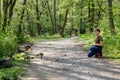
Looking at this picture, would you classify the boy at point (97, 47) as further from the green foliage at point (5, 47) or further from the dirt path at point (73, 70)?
the green foliage at point (5, 47)

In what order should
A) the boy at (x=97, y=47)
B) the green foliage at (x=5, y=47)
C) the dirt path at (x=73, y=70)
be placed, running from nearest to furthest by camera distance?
the dirt path at (x=73, y=70)
the boy at (x=97, y=47)
the green foliage at (x=5, y=47)

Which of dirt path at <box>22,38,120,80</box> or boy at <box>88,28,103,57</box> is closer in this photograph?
dirt path at <box>22,38,120,80</box>

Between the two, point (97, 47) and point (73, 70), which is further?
point (97, 47)

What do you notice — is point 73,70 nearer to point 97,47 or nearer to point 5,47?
point 97,47

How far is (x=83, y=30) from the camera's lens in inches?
2240

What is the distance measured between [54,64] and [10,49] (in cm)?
410

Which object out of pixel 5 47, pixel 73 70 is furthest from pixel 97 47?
pixel 5 47

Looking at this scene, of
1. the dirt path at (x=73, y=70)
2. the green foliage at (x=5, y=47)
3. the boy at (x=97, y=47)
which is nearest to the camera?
the dirt path at (x=73, y=70)

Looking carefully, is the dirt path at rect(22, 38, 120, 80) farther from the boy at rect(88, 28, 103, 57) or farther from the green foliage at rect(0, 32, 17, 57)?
the green foliage at rect(0, 32, 17, 57)

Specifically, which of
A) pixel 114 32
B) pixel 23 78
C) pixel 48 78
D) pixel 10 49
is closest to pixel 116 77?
pixel 48 78

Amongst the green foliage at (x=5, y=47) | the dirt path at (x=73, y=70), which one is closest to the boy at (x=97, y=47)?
the dirt path at (x=73, y=70)

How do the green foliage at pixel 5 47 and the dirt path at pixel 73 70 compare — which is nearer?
the dirt path at pixel 73 70

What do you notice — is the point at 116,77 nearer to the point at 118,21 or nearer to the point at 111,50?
the point at 111,50

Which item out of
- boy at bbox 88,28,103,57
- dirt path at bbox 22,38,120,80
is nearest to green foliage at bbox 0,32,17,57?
dirt path at bbox 22,38,120,80
